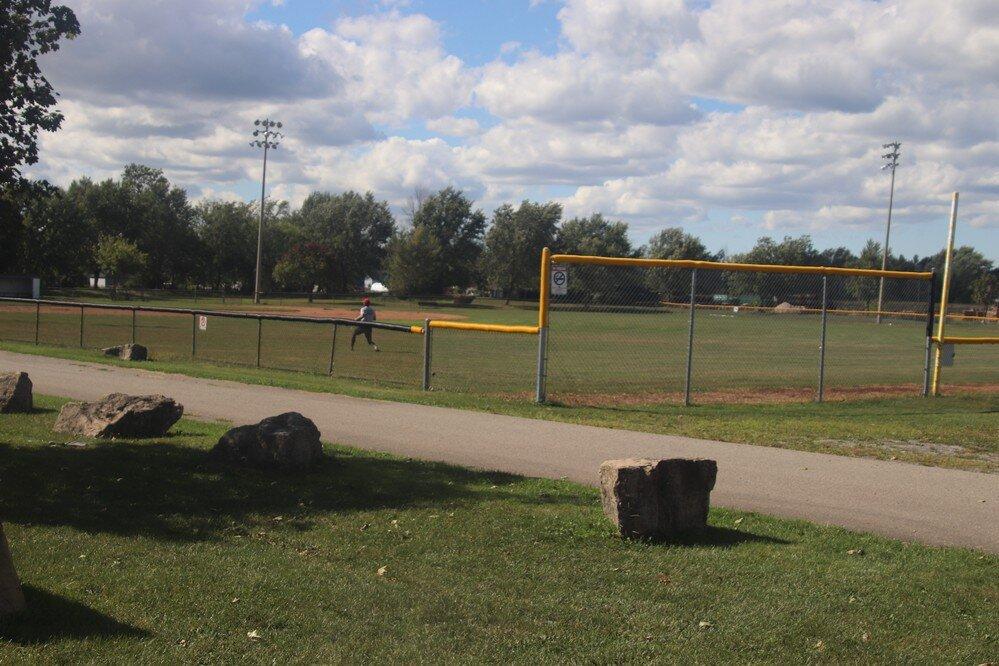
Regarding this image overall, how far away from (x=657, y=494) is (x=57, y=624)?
12.0ft

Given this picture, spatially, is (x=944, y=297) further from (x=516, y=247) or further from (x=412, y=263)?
(x=516, y=247)

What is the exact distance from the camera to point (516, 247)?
338 ft

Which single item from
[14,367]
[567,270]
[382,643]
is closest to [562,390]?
[567,270]

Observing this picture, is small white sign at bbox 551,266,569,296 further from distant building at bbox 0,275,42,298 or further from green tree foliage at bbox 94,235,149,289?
green tree foliage at bbox 94,235,149,289

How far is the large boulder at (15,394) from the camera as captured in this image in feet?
39.5

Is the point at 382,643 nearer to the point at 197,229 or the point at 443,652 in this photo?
the point at 443,652

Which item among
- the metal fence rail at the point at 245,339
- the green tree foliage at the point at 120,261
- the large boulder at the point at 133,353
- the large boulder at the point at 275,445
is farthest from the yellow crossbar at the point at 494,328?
the green tree foliage at the point at 120,261

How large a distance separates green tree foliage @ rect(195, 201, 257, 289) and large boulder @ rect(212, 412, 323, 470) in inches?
3818

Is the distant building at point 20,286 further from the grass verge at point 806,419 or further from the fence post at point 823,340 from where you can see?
the fence post at point 823,340

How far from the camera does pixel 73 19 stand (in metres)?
8.50

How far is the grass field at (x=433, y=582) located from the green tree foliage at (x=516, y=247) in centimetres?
9377

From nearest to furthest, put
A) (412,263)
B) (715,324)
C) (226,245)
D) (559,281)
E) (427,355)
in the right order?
(559,281) → (427,355) → (715,324) → (412,263) → (226,245)

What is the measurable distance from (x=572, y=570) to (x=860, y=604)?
162 centimetres

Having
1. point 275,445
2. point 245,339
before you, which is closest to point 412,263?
point 245,339
